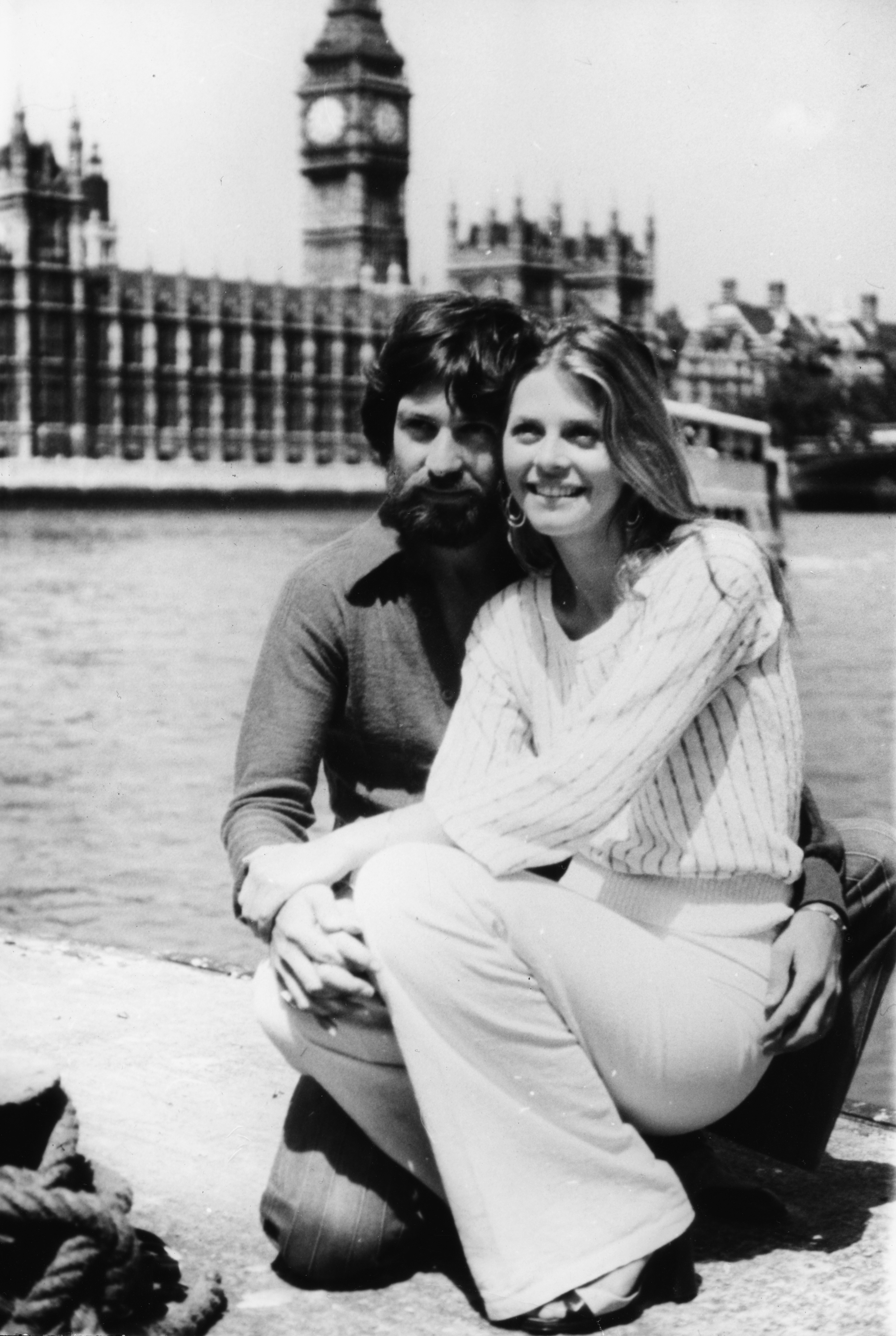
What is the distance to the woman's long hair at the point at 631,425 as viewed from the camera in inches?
43.9

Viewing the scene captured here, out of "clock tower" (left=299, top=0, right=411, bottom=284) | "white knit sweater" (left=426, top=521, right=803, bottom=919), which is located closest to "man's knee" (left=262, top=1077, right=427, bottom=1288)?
Result: "white knit sweater" (left=426, top=521, right=803, bottom=919)

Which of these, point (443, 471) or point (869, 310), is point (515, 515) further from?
A: point (869, 310)

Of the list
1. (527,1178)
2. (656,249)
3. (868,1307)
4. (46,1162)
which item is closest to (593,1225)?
(527,1178)

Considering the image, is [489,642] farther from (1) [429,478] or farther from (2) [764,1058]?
(2) [764,1058]

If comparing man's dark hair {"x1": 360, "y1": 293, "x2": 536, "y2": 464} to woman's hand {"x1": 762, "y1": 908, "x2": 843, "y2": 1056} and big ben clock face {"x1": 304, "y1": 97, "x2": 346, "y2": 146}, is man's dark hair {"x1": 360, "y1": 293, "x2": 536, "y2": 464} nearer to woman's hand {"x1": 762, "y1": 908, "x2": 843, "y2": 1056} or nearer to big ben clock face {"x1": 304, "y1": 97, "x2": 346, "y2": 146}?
woman's hand {"x1": 762, "y1": 908, "x2": 843, "y2": 1056}

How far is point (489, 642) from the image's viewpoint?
1.19 meters

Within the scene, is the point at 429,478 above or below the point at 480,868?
above

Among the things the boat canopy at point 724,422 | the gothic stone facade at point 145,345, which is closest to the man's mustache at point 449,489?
the boat canopy at point 724,422

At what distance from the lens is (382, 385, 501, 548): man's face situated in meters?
1.24

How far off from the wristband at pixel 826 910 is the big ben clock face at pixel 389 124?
4167 centimetres

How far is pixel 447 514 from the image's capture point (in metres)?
1.25

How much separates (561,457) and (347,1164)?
455 millimetres

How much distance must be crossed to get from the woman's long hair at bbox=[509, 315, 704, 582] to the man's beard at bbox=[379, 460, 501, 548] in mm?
111

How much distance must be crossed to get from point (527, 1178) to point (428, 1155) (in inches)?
4.2
